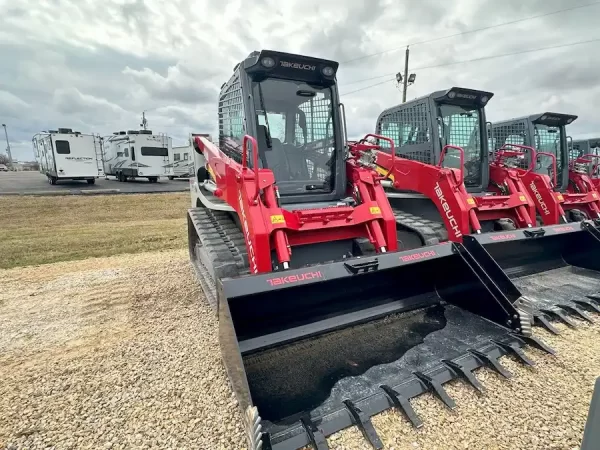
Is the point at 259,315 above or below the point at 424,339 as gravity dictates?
above

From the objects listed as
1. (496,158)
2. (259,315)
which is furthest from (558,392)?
(496,158)

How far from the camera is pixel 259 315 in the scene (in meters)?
3.03

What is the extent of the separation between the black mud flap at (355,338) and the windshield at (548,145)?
20.2 ft

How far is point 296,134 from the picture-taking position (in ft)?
13.6

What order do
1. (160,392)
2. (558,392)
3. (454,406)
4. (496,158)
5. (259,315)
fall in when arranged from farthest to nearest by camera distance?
(496,158) → (259,315) → (160,392) → (558,392) → (454,406)

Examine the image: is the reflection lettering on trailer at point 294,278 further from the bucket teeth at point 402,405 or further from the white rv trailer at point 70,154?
the white rv trailer at point 70,154

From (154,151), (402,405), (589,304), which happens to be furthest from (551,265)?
(154,151)

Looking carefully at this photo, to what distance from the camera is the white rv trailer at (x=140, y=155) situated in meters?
21.7

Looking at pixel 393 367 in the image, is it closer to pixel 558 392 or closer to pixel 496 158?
pixel 558 392

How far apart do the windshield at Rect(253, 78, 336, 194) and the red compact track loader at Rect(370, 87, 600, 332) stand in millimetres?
671

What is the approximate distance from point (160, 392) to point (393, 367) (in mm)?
1818

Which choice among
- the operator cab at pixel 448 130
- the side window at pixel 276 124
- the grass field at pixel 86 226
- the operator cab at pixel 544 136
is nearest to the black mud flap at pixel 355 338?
the side window at pixel 276 124

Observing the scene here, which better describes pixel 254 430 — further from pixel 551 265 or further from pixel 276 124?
pixel 551 265

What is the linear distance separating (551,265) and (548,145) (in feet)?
14.8
